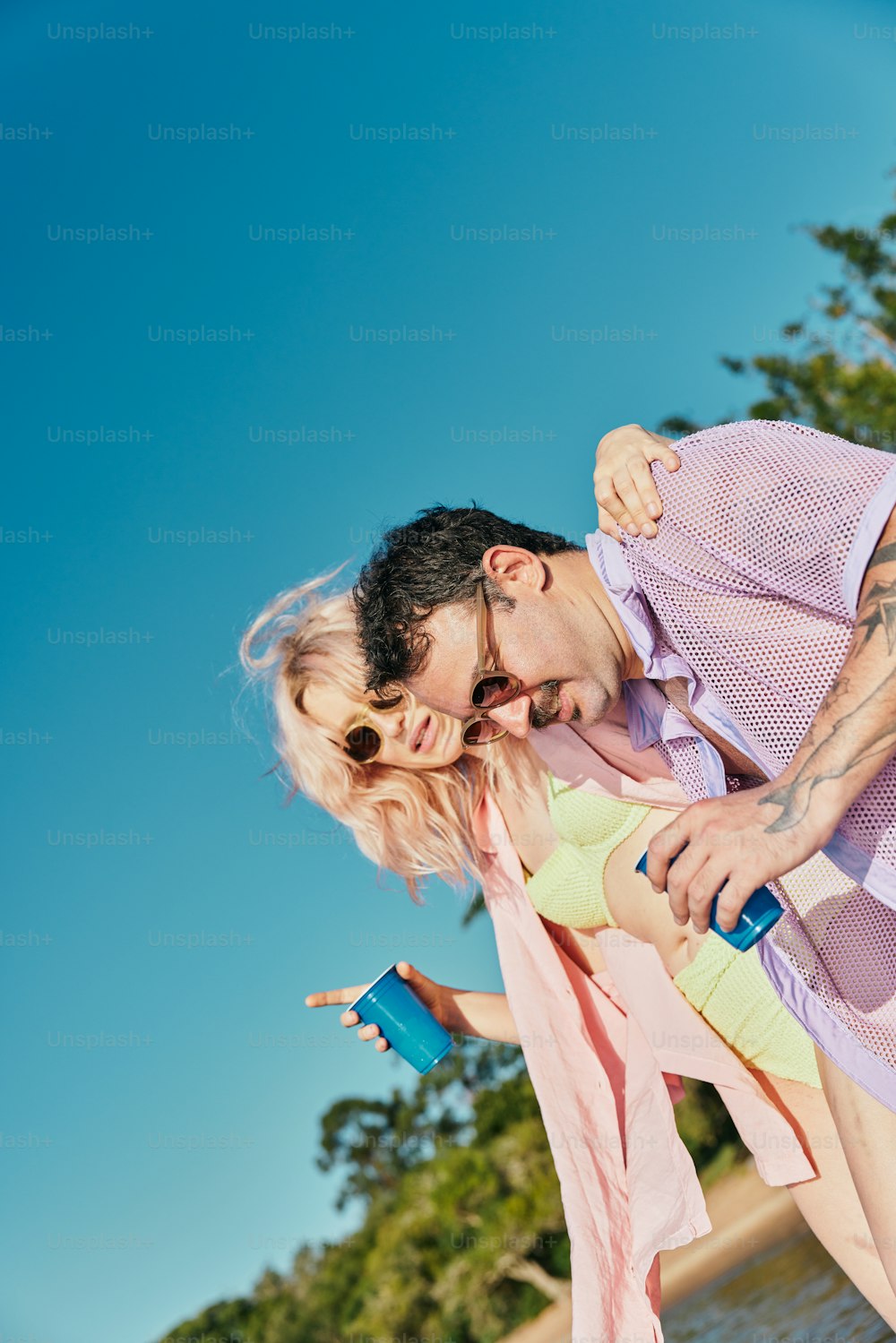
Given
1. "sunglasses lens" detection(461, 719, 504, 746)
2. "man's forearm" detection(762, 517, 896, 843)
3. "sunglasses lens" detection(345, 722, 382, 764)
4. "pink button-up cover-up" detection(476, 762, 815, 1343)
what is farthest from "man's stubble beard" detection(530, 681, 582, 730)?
"sunglasses lens" detection(345, 722, 382, 764)

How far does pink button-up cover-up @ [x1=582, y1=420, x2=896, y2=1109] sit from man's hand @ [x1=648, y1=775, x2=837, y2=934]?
0.28 meters

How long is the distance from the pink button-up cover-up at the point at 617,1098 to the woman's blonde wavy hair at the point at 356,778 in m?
0.23

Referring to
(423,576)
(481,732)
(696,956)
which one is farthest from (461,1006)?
(423,576)

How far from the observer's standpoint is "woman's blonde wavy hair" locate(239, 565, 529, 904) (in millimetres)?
3533

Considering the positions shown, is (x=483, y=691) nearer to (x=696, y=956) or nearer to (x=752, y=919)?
(x=752, y=919)

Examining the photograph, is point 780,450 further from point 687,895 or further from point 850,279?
point 850,279

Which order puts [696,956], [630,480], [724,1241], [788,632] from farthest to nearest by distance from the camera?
[724,1241] → [696,956] → [630,480] → [788,632]

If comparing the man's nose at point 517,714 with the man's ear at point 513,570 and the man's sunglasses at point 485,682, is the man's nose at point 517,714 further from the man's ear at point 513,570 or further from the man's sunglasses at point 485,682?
the man's ear at point 513,570

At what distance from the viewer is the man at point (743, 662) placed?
67.5 inches

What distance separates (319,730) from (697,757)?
4.66ft

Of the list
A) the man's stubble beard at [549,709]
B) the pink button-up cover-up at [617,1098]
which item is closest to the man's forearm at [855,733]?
the man's stubble beard at [549,709]

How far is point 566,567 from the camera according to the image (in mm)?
2490

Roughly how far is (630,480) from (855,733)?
688mm

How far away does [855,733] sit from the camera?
1.67 metres
